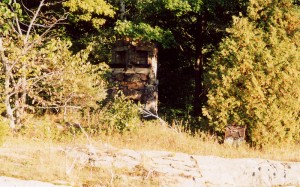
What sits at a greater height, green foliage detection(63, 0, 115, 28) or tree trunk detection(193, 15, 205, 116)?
green foliage detection(63, 0, 115, 28)

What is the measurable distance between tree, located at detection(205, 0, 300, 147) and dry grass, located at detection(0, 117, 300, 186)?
525 mm

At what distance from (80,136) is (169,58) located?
7263 millimetres

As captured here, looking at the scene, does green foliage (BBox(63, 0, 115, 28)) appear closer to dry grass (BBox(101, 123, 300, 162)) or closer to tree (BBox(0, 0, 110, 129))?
tree (BBox(0, 0, 110, 129))

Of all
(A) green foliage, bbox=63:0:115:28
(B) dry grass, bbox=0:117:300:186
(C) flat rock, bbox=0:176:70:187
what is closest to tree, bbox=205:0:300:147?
(B) dry grass, bbox=0:117:300:186

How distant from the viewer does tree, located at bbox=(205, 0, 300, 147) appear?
9.12 meters

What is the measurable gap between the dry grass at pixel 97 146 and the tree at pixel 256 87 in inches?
20.7

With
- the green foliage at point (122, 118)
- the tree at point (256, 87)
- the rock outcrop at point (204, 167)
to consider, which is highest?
the tree at point (256, 87)

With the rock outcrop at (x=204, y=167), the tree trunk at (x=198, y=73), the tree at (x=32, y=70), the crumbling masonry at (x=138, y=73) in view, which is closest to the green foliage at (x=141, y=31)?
the crumbling masonry at (x=138, y=73)

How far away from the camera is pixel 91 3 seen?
41.2 feet

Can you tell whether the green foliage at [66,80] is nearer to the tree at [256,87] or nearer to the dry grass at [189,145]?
the dry grass at [189,145]

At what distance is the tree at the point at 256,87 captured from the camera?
912cm

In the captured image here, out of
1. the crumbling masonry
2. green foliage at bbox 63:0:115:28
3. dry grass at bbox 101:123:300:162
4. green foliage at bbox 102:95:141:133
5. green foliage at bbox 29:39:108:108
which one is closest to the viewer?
dry grass at bbox 101:123:300:162

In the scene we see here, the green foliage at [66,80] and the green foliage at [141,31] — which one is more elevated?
the green foliage at [141,31]

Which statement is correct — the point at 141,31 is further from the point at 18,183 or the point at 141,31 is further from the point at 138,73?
the point at 18,183
